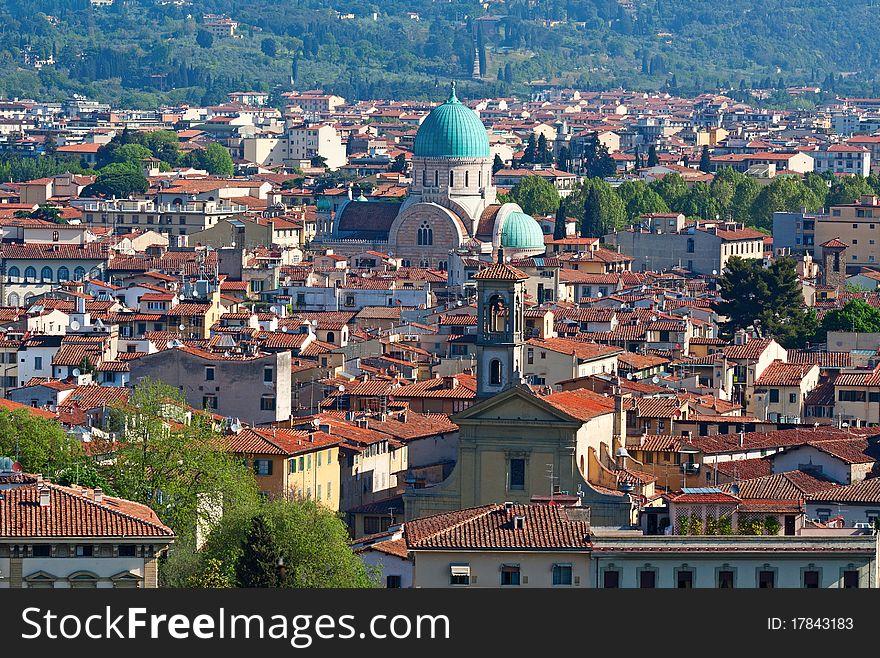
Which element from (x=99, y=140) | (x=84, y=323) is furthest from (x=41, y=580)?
(x=99, y=140)

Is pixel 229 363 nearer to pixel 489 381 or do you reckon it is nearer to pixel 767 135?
pixel 489 381

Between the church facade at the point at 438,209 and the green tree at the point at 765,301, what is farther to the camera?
the church facade at the point at 438,209

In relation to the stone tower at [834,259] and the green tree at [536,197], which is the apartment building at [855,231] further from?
the green tree at [536,197]

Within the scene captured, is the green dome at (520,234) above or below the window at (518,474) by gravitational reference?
below

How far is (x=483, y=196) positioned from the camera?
104 m

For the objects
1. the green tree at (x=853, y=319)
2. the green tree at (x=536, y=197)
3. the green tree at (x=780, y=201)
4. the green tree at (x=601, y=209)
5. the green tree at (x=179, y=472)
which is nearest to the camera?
the green tree at (x=179, y=472)

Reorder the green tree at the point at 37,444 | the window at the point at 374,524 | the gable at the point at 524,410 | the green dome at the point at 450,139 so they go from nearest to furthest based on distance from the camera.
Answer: the gable at the point at 524,410, the green tree at the point at 37,444, the window at the point at 374,524, the green dome at the point at 450,139

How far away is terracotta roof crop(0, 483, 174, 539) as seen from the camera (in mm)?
31141

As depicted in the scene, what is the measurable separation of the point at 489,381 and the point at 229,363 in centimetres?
1221

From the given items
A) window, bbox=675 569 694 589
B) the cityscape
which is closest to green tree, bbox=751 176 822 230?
the cityscape

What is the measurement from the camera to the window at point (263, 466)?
42312 millimetres

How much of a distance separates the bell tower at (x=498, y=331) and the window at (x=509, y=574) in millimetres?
8995

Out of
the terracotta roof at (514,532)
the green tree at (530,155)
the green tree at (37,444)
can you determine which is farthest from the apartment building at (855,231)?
the terracotta roof at (514,532)

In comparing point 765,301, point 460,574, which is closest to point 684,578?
point 460,574
